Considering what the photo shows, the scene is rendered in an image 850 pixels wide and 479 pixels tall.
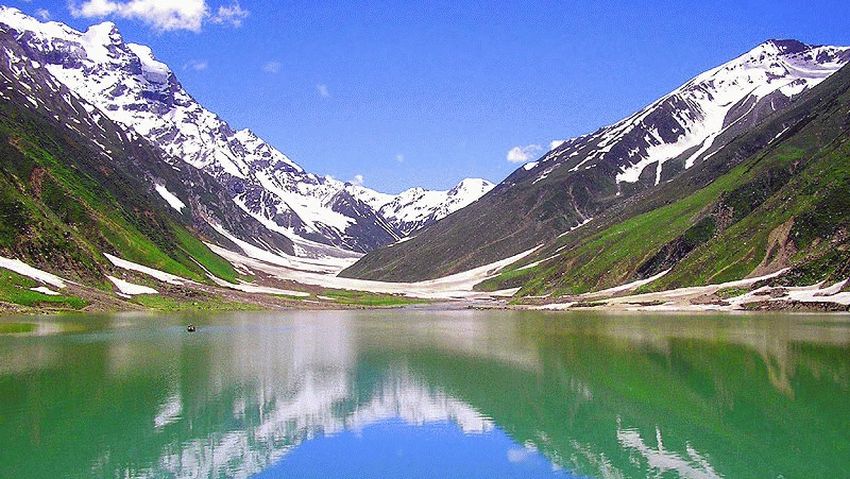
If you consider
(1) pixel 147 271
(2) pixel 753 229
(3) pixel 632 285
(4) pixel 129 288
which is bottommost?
(3) pixel 632 285

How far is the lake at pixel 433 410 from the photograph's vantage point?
83.1ft

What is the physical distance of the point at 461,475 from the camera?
2425 centimetres

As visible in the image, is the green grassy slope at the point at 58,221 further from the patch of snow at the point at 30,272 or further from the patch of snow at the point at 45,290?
the patch of snow at the point at 30,272

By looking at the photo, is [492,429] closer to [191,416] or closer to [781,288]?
[191,416]

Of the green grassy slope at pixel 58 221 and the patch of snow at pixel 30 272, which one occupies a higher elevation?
the green grassy slope at pixel 58 221

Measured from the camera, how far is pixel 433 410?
113ft

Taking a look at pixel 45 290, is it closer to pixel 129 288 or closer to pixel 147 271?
pixel 129 288

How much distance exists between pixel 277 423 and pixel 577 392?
14.5 m

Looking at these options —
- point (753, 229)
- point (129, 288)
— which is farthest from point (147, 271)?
point (753, 229)


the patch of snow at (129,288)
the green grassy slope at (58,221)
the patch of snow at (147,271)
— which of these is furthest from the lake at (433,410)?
the patch of snow at (147,271)

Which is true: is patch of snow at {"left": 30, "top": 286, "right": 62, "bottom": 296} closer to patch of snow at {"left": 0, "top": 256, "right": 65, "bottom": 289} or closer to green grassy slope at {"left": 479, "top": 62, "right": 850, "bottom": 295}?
patch of snow at {"left": 0, "top": 256, "right": 65, "bottom": 289}

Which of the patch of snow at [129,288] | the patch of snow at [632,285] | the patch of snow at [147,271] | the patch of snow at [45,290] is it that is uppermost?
the patch of snow at [147,271]

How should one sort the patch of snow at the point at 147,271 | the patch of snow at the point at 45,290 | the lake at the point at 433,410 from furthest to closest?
1. the patch of snow at the point at 147,271
2. the patch of snow at the point at 45,290
3. the lake at the point at 433,410

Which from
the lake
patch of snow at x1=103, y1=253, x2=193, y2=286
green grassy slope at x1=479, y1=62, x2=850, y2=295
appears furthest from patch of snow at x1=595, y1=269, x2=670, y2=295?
the lake
